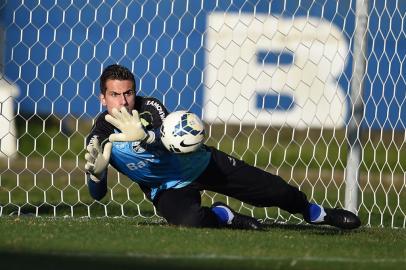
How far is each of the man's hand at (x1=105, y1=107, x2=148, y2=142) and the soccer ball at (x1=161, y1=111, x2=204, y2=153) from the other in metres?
0.18

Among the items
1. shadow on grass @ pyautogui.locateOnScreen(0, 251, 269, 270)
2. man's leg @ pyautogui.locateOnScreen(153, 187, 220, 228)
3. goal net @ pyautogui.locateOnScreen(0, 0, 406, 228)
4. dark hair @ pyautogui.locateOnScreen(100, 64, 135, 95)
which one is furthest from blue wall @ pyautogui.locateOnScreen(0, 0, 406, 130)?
shadow on grass @ pyautogui.locateOnScreen(0, 251, 269, 270)

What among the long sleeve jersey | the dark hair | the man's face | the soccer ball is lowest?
the long sleeve jersey

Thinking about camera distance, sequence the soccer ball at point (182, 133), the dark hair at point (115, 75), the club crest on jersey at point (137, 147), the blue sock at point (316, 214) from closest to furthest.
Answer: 1. the soccer ball at point (182, 133)
2. the club crest on jersey at point (137, 147)
3. the dark hair at point (115, 75)
4. the blue sock at point (316, 214)

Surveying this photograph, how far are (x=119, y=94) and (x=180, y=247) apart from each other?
1.52m

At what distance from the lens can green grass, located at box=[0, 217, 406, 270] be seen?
587 cm

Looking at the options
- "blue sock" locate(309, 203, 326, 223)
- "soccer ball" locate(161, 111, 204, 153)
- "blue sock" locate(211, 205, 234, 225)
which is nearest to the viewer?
"soccer ball" locate(161, 111, 204, 153)

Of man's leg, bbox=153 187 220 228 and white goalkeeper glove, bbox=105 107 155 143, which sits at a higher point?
white goalkeeper glove, bbox=105 107 155 143

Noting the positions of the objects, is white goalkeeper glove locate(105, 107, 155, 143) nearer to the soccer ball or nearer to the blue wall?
the soccer ball

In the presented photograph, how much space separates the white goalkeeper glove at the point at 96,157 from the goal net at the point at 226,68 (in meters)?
2.21

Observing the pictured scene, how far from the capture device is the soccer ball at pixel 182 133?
715 centimetres

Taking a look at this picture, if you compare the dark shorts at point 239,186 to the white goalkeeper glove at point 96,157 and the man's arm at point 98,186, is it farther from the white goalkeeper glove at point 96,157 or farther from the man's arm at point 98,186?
the white goalkeeper glove at point 96,157

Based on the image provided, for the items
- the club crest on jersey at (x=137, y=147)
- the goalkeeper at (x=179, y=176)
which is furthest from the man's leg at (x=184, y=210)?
the club crest on jersey at (x=137, y=147)

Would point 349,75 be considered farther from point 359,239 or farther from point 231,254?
point 231,254

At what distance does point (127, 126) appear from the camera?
23.0ft
